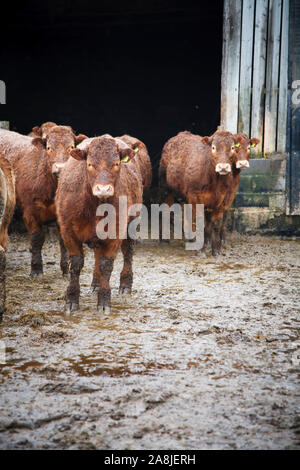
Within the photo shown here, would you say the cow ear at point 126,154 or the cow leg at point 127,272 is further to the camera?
the cow leg at point 127,272

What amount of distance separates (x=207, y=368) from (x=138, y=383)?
1.72 feet

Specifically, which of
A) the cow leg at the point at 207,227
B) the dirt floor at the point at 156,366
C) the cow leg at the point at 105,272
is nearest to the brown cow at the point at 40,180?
the dirt floor at the point at 156,366

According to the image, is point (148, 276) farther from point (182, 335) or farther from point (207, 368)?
point (207, 368)

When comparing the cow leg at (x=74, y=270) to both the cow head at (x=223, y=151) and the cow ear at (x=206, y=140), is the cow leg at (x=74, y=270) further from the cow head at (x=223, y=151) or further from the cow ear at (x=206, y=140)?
the cow ear at (x=206, y=140)

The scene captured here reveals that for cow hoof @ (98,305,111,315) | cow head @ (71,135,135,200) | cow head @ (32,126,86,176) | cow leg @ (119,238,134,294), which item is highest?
cow head @ (32,126,86,176)

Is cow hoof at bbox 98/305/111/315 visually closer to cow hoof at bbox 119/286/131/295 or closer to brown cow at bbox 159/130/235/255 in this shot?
cow hoof at bbox 119/286/131/295

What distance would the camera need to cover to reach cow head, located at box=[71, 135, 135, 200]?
4188 millimetres

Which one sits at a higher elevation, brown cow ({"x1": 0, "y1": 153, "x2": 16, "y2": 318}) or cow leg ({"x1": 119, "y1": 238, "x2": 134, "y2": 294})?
brown cow ({"x1": 0, "y1": 153, "x2": 16, "y2": 318})

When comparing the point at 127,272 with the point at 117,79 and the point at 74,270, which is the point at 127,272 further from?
the point at 117,79

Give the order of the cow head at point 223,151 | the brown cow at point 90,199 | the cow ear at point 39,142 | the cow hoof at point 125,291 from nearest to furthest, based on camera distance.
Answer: the brown cow at point 90,199
the cow hoof at point 125,291
the cow ear at point 39,142
the cow head at point 223,151

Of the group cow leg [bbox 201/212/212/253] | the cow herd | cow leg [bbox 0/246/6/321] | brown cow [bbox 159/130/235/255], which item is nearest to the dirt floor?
cow leg [bbox 0/246/6/321]

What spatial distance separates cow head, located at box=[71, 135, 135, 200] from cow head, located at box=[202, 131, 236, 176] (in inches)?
118

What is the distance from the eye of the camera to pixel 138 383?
10.1ft

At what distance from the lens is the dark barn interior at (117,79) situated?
49.1 feet
